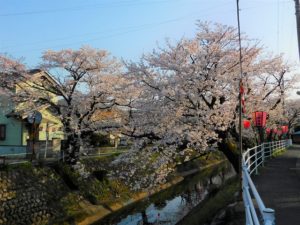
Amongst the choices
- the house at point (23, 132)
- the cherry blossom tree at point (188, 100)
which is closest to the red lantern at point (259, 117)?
the cherry blossom tree at point (188, 100)

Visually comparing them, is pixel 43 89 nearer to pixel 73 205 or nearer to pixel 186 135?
pixel 73 205

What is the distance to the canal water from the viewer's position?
18.8 metres

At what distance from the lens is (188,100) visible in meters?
14.8

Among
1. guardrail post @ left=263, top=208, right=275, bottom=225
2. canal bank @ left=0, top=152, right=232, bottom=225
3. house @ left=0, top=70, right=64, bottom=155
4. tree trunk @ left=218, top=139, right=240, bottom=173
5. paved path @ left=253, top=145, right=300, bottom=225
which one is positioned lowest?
canal bank @ left=0, top=152, right=232, bottom=225

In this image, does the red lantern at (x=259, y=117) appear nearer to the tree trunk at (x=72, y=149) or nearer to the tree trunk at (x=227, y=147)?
the tree trunk at (x=227, y=147)

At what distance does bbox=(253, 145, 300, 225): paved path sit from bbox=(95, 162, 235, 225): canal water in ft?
16.6

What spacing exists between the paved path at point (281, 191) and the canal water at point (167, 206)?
16.6 feet

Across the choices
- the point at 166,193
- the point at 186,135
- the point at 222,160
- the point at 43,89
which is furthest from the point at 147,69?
the point at 222,160

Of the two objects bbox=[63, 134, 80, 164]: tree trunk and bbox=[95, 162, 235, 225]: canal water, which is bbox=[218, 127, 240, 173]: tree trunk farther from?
bbox=[63, 134, 80, 164]: tree trunk

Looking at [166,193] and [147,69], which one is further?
[166,193]

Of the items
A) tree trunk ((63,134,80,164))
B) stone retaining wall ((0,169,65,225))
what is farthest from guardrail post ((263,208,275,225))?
tree trunk ((63,134,80,164))

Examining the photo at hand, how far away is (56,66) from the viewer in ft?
71.3

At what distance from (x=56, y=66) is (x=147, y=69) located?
801 centimetres

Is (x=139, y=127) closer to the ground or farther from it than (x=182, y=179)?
farther from it
